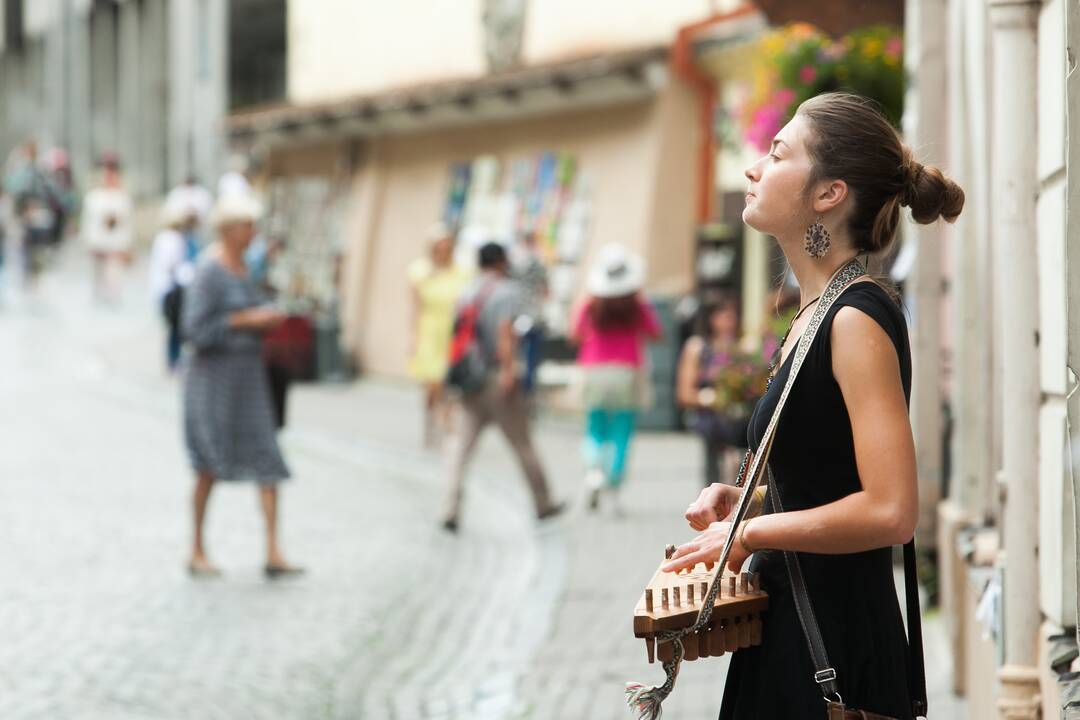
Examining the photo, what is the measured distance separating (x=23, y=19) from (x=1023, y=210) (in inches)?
1937

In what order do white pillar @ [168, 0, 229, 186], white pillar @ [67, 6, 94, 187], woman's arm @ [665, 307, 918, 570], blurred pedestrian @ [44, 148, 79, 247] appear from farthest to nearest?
white pillar @ [67, 6, 94, 187]
white pillar @ [168, 0, 229, 186]
blurred pedestrian @ [44, 148, 79, 247]
woman's arm @ [665, 307, 918, 570]

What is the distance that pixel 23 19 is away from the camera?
51.1 metres

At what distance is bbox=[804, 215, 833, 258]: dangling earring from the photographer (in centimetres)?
309

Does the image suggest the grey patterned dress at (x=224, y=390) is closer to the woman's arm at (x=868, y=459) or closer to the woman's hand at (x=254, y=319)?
the woman's hand at (x=254, y=319)

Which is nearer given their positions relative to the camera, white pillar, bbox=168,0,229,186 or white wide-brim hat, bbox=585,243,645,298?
white wide-brim hat, bbox=585,243,645,298

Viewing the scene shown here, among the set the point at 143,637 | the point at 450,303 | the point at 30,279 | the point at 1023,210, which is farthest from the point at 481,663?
the point at 30,279

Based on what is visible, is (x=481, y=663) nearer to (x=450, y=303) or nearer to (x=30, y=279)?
(x=450, y=303)

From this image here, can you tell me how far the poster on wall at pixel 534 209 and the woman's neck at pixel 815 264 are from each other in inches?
635

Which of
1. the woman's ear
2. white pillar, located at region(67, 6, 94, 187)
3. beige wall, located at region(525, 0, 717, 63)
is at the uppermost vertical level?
white pillar, located at region(67, 6, 94, 187)

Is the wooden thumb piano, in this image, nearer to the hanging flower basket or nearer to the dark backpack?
the dark backpack

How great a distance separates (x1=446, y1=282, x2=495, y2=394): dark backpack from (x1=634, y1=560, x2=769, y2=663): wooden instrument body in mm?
8294

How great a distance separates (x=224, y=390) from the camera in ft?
31.5

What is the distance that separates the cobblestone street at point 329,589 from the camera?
6883 millimetres

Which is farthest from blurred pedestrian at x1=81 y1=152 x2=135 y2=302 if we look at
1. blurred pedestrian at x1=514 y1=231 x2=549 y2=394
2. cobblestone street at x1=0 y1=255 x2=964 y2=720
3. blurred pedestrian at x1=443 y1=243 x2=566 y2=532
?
blurred pedestrian at x1=443 y1=243 x2=566 y2=532
